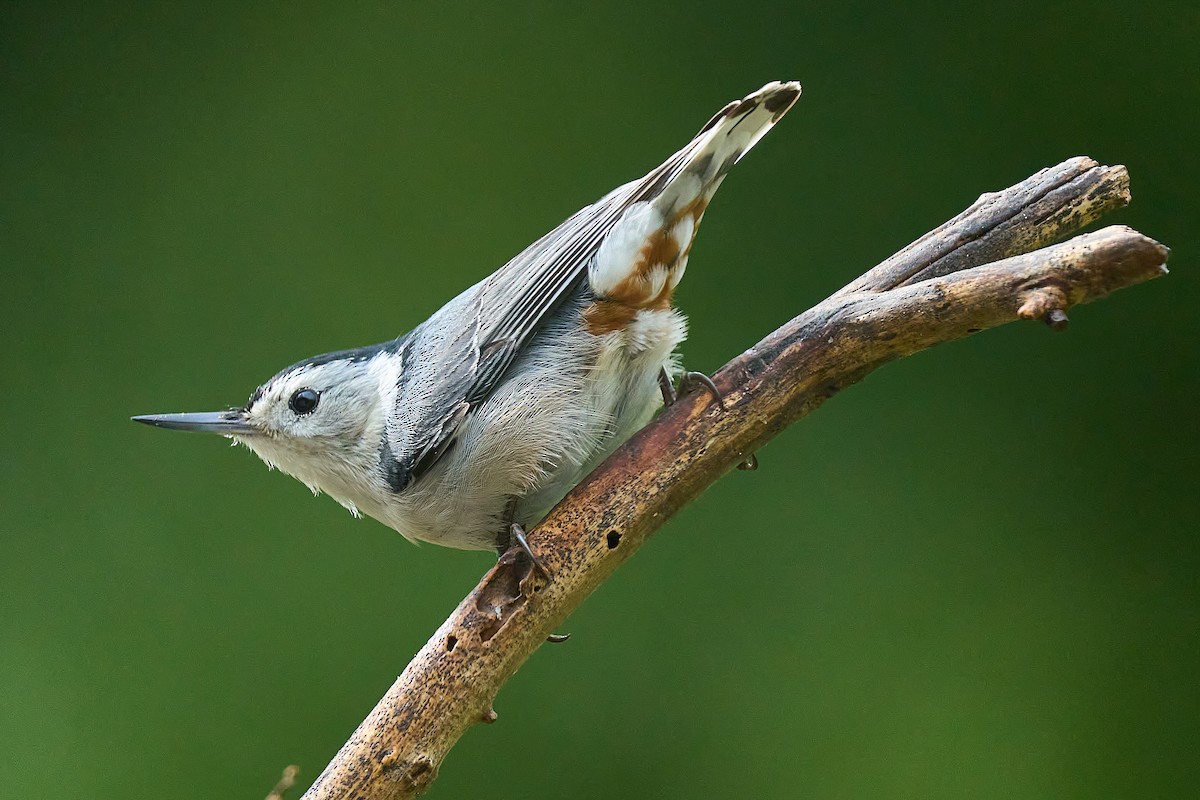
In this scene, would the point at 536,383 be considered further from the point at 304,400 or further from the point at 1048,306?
the point at 1048,306

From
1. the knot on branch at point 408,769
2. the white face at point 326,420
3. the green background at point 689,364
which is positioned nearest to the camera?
the knot on branch at point 408,769

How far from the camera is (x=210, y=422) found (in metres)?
1.76

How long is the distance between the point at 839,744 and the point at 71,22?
259 centimetres

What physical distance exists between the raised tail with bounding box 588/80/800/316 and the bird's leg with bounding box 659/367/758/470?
12 cm

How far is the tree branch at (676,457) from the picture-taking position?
1.39 metres

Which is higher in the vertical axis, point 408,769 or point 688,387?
point 688,387

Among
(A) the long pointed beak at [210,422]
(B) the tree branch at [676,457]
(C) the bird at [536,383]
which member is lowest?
(B) the tree branch at [676,457]

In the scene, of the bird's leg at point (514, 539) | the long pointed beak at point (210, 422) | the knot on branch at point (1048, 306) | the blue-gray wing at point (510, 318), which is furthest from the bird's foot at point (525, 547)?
the knot on branch at point (1048, 306)

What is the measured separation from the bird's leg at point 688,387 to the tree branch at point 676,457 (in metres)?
0.02

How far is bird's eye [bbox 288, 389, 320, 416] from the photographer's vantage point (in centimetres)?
173

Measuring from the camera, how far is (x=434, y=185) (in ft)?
8.87

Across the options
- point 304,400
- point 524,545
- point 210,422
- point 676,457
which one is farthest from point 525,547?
point 210,422

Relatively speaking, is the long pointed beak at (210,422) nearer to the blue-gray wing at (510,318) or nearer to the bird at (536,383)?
the bird at (536,383)

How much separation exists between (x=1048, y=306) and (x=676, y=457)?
53 cm
